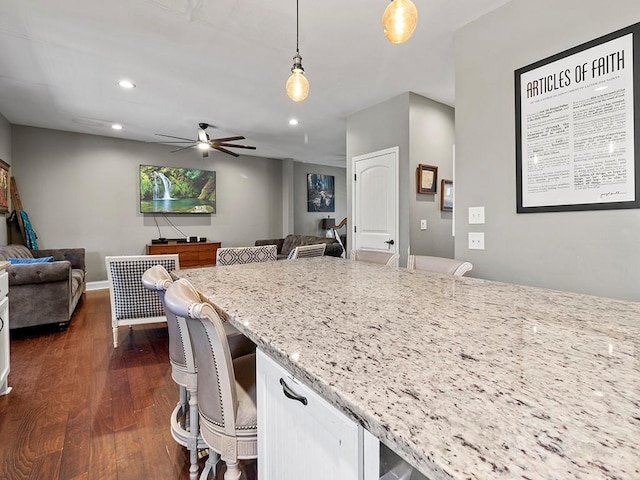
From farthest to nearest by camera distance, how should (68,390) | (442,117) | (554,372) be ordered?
(442,117) < (68,390) < (554,372)

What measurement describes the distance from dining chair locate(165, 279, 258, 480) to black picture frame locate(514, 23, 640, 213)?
6.75ft

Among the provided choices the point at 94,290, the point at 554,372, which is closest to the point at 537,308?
the point at 554,372

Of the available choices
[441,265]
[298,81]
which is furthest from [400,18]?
[441,265]

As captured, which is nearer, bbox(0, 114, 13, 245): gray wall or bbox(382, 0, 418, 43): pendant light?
bbox(382, 0, 418, 43): pendant light

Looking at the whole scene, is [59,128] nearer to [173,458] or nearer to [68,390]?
[68,390]

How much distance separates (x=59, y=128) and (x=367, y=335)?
256 inches

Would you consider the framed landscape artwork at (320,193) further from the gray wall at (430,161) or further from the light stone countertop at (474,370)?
the light stone countertop at (474,370)

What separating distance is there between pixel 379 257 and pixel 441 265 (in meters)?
0.52

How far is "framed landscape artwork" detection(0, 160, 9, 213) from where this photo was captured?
4223 millimetres

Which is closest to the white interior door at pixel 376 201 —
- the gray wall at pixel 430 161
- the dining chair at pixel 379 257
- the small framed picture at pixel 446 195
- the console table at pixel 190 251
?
the gray wall at pixel 430 161

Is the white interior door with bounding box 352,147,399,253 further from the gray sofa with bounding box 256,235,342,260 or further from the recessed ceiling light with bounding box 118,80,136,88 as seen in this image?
the recessed ceiling light with bounding box 118,80,136,88

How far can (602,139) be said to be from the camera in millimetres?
1721

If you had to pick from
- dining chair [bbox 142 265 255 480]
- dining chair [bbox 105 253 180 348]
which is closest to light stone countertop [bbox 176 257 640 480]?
dining chair [bbox 142 265 255 480]

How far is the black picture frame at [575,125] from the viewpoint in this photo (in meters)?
1.63
